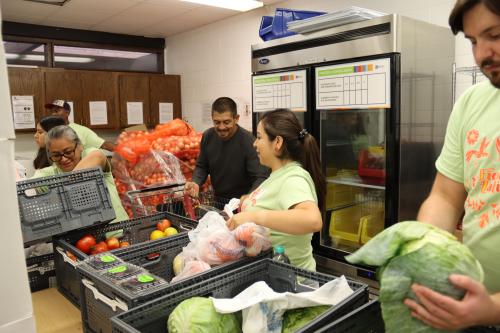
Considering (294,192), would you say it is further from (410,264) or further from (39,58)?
(39,58)

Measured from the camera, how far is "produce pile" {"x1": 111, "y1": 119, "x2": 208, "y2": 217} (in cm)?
335

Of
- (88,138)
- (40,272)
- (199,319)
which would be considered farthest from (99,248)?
(88,138)

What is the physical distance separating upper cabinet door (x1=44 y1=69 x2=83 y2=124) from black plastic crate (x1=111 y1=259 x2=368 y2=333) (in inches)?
179

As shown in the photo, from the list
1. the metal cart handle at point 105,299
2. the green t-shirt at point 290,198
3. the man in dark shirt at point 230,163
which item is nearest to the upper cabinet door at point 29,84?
the man in dark shirt at point 230,163

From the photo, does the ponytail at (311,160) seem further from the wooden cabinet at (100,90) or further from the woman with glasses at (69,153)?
the wooden cabinet at (100,90)

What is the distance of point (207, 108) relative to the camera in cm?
570

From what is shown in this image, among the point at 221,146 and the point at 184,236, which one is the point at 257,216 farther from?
the point at 221,146

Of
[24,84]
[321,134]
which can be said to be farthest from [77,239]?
[24,84]

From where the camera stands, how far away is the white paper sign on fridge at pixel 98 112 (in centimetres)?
551

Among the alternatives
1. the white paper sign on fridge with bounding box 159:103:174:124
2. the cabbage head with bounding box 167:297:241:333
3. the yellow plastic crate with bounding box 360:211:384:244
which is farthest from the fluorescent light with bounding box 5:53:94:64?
the cabbage head with bounding box 167:297:241:333

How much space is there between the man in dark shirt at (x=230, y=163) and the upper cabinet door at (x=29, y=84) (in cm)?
266

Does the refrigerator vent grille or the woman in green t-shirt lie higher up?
the refrigerator vent grille

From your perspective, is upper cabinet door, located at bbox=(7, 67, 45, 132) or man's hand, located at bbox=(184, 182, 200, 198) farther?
upper cabinet door, located at bbox=(7, 67, 45, 132)

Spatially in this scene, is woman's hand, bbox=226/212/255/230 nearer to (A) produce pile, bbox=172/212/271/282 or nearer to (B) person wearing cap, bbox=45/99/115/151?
(A) produce pile, bbox=172/212/271/282
